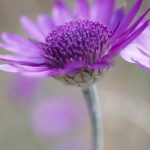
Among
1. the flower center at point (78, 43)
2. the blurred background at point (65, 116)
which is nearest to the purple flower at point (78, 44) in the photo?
the flower center at point (78, 43)

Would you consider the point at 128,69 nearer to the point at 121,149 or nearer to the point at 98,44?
the point at 121,149

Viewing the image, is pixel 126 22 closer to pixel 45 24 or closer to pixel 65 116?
pixel 45 24

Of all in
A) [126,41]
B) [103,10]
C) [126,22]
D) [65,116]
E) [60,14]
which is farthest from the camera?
[65,116]

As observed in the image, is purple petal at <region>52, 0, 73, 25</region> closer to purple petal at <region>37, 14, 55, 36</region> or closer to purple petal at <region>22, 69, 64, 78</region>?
purple petal at <region>37, 14, 55, 36</region>

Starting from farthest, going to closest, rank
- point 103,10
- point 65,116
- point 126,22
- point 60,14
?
Answer: point 65,116
point 60,14
point 103,10
point 126,22

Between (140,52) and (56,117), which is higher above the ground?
(140,52)

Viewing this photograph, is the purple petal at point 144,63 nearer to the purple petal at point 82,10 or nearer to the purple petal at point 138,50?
the purple petal at point 138,50


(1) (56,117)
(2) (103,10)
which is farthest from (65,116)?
(2) (103,10)
